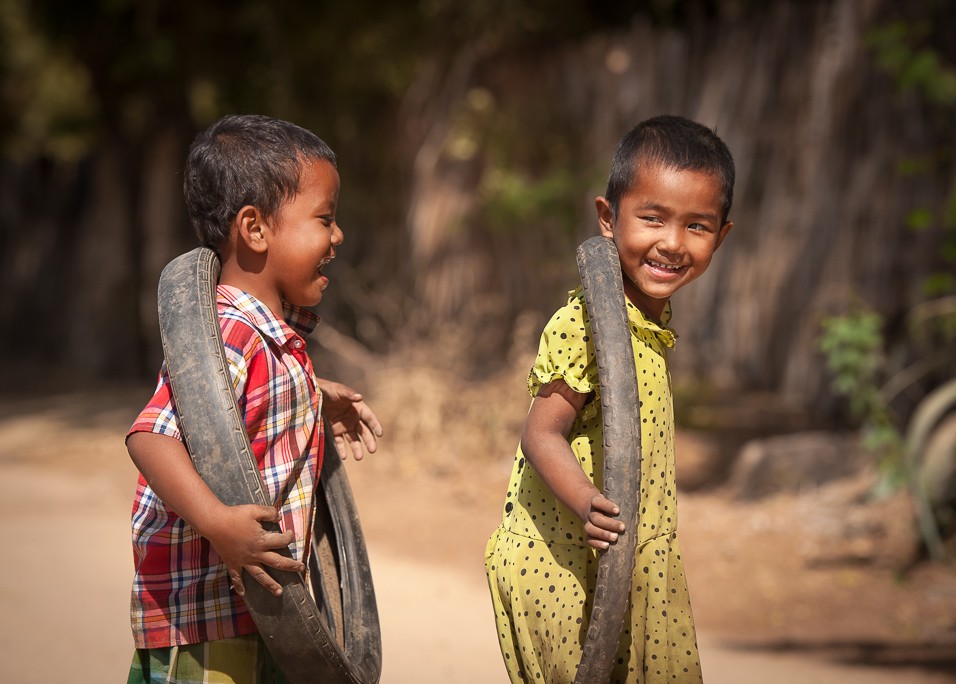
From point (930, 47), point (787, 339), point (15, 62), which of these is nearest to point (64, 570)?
point (787, 339)

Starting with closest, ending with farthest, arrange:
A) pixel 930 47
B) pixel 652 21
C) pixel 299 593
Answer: pixel 299 593 → pixel 930 47 → pixel 652 21

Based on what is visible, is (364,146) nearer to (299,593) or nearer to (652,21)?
(652,21)

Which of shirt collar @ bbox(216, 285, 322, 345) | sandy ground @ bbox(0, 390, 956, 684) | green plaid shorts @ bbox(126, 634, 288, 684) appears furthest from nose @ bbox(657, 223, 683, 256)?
sandy ground @ bbox(0, 390, 956, 684)

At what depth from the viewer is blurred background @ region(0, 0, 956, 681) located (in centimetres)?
580

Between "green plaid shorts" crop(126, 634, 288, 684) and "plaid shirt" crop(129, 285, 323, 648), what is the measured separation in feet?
0.07

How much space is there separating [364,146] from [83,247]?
406 centimetres

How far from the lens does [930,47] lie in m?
6.36

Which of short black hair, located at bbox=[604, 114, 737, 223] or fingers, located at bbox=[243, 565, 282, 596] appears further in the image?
short black hair, located at bbox=[604, 114, 737, 223]

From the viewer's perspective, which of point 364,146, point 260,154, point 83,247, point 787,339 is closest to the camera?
point 260,154

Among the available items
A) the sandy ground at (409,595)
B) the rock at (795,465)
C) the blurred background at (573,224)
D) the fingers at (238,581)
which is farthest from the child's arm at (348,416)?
the rock at (795,465)

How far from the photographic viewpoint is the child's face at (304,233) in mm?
2178

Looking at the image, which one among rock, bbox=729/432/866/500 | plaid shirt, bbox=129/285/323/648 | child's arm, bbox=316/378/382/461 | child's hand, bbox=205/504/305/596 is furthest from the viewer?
rock, bbox=729/432/866/500

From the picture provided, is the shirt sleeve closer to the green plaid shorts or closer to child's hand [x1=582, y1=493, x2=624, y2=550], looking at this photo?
the green plaid shorts

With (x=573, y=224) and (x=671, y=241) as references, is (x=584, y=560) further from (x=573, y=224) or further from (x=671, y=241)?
(x=573, y=224)
